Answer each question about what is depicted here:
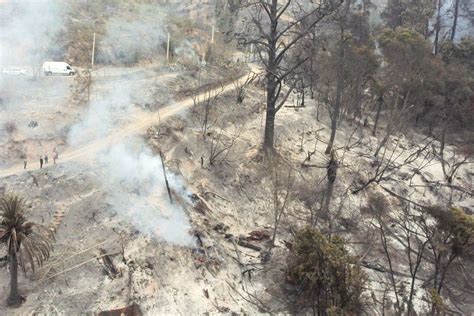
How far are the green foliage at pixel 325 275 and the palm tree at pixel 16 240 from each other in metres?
8.41

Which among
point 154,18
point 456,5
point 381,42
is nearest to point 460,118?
point 381,42

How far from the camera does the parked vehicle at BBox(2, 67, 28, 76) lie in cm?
2653

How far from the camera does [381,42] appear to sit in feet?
121

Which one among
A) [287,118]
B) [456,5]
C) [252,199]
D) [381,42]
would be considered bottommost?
[252,199]

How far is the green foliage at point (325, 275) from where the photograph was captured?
49.9ft

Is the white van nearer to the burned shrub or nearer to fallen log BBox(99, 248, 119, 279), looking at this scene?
fallen log BBox(99, 248, 119, 279)

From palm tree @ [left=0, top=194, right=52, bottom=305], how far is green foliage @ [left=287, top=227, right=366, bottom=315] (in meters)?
8.41

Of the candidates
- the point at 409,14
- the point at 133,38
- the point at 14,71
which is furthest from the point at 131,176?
the point at 409,14

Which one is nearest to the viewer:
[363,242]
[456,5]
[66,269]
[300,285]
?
[66,269]

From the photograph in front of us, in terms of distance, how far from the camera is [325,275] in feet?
50.7

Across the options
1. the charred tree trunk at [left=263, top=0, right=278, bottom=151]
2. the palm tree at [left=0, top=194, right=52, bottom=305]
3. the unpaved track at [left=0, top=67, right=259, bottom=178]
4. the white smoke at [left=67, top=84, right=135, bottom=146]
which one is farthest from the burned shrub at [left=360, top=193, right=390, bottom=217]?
the palm tree at [left=0, top=194, right=52, bottom=305]

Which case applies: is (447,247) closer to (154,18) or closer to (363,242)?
(363,242)

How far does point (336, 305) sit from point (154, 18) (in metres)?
32.3

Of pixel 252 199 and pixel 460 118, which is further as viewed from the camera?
pixel 460 118
